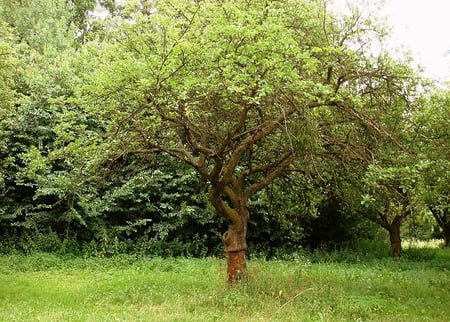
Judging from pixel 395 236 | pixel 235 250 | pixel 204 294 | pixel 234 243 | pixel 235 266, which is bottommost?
pixel 204 294

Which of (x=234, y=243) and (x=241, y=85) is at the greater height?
(x=241, y=85)

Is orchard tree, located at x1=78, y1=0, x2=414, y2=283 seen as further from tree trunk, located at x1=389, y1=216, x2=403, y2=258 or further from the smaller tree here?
tree trunk, located at x1=389, y1=216, x2=403, y2=258

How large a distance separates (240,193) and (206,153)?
1.44m

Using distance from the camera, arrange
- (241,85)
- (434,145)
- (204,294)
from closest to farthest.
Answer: (241,85)
(434,145)
(204,294)

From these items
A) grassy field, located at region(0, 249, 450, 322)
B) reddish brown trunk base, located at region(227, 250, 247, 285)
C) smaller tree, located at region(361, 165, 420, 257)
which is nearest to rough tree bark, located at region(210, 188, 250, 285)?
reddish brown trunk base, located at region(227, 250, 247, 285)

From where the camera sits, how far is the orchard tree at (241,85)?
6.77 metres

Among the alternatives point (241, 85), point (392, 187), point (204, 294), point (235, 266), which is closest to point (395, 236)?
point (392, 187)

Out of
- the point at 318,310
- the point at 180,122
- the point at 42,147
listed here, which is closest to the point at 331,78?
the point at 180,122

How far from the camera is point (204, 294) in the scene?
28.5 feet

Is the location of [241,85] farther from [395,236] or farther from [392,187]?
[395,236]

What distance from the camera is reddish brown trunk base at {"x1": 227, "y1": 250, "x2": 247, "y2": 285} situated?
8961mm

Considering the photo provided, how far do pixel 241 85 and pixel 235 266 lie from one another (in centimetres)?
371

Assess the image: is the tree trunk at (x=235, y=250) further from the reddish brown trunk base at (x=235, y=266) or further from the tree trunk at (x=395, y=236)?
the tree trunk at (x=395, y=236)

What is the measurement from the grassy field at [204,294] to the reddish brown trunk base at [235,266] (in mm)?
215
